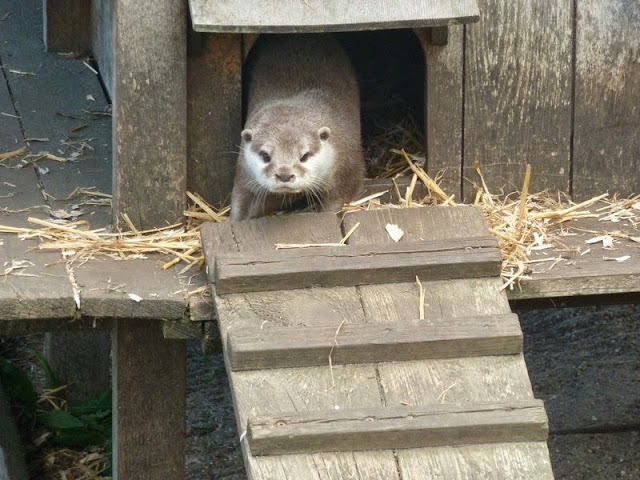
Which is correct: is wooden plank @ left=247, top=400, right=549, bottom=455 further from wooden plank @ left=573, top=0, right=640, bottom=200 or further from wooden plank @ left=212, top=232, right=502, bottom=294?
wooden plank @ left=573, top=0, right=640, bottom=200

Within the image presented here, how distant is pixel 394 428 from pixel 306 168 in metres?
1.52

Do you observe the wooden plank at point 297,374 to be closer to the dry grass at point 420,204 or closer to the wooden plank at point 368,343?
the wooden plank at point 368,343

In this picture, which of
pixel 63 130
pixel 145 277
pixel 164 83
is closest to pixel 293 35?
pixel 164 83

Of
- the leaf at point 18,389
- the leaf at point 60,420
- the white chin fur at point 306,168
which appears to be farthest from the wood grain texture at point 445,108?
the leaf at point 18,389

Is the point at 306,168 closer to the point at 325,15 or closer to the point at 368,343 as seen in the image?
the point at 325,15

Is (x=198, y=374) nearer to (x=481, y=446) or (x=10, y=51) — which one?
(x=10, y=51)

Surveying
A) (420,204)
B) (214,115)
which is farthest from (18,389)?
(420,204)

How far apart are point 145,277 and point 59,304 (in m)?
0.35

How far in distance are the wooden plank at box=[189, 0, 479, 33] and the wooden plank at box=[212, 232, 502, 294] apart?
882 millimetres

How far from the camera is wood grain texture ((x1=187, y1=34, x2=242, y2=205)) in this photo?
5.05 metres

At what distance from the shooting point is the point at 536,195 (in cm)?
525

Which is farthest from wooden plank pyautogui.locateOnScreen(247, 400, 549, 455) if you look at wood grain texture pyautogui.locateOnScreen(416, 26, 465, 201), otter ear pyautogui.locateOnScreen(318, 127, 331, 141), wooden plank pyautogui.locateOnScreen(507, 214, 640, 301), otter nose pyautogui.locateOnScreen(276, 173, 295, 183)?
wood grain texture pyautogui.locateOnScreen(416, 26, 465, 201)

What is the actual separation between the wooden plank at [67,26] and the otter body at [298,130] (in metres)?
1.53

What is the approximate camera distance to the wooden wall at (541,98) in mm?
5109
